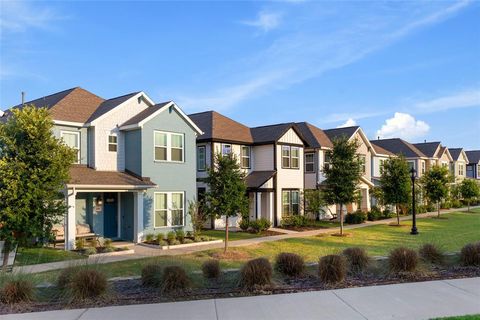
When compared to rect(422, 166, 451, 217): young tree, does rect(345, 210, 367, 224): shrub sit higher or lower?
lower

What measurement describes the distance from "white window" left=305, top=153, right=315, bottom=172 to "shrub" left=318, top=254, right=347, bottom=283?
873 inches

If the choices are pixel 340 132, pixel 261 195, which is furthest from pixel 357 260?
pixel 340 132

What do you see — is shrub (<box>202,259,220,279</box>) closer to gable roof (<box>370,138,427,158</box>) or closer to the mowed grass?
the mowed grass

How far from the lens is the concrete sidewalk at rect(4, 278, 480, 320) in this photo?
21.5 ft

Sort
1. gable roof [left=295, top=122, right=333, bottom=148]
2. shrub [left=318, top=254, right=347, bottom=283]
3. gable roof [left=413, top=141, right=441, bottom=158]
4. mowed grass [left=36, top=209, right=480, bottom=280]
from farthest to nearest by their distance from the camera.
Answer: gable roof [left=413, top=141, right=441, bottom=158], gable roof [left=295, top=122, right=333, bottom=148], mowed grass [left=36, top=209, right=480, bottom=280], shrub [left=318, top=254, right=347, bottom=283]

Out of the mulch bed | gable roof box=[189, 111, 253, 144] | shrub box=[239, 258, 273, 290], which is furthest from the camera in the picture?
gable roof box=[189, 111, 253, 144]

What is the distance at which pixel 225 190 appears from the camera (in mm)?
16562

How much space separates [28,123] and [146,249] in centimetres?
763

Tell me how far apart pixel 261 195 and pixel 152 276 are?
18.8 m

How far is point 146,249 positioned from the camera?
57.5 ft

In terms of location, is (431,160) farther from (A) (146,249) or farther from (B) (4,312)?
(B) (4,312)

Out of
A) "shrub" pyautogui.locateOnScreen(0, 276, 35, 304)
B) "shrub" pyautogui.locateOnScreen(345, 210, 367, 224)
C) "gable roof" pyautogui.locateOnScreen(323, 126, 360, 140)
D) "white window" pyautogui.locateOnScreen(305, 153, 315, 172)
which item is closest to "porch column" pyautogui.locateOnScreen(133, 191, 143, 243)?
"shrub" pyautogui.locateOnScreen(0, 276, 35, 304)

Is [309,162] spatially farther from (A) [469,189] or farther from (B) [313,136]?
(A) [469,189]

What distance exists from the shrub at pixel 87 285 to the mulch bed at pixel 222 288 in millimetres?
141
